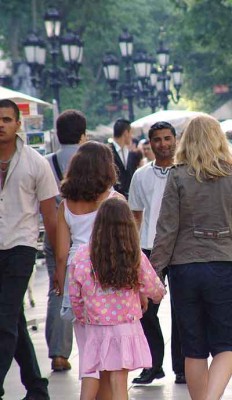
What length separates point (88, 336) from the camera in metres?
7.04

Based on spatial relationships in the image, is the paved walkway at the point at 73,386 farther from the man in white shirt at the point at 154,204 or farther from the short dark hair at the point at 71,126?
the short dark hair at the point at 71,126

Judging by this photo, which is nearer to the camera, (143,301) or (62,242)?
(143,301)

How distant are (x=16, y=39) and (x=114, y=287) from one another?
42.3 m

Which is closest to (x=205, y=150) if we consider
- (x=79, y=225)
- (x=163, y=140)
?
(x=79, y=225)

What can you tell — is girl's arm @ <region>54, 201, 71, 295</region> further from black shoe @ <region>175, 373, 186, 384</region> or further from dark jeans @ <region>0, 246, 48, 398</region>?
black shoe @ <region>175, 373, 186, 384</region>

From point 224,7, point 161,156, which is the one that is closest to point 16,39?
point 224,7

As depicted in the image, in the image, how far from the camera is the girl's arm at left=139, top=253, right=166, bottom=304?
700 centimetres

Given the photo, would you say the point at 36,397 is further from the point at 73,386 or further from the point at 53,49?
the point at 53,49

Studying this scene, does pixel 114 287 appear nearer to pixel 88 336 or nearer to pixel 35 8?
pixel 88 336

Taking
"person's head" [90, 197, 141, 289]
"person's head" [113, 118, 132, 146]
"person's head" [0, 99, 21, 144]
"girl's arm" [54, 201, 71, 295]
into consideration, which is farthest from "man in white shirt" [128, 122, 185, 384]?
"person's head" [113, 118, 132, 146]

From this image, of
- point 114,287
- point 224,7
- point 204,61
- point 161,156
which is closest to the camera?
point 114,287

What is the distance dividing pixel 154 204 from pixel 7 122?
4.58 feet

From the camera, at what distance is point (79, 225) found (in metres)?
7.55

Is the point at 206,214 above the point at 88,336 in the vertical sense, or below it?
above
